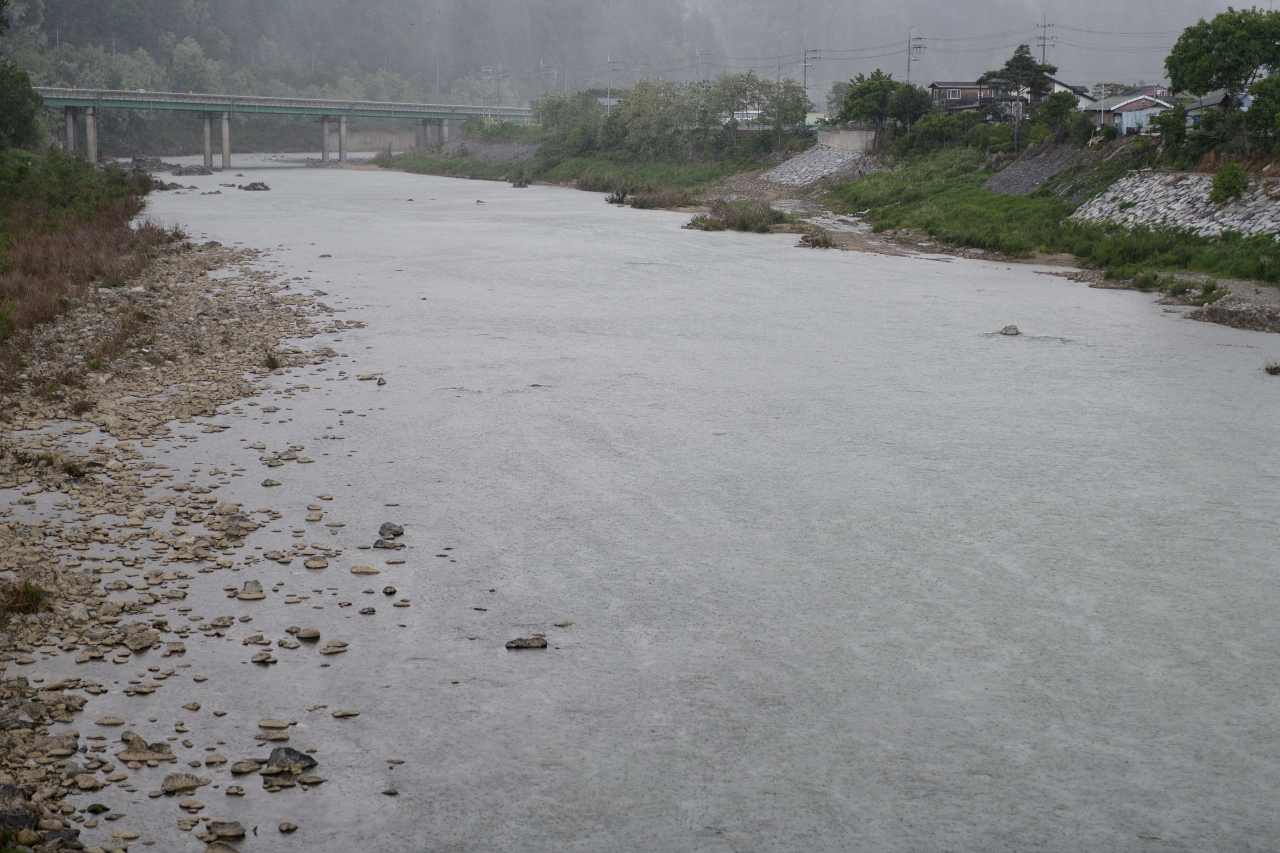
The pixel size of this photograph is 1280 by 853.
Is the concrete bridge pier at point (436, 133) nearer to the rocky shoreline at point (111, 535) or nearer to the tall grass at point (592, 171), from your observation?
the tall grass at point (592, 171)

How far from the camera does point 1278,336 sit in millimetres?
20547

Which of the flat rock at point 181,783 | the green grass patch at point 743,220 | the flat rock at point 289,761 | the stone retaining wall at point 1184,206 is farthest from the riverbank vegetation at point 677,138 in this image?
the flat rock at point 181,783

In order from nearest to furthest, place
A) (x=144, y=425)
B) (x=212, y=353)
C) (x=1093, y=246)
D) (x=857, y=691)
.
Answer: (x=857, y=691)
(x=144, y=425)
(x=212, y=353)
(x=1093, y=246)

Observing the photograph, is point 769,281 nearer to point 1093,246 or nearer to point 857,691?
point 1093,246

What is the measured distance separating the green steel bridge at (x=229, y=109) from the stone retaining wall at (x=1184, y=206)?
71.2m

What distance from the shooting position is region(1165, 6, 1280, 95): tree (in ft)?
111

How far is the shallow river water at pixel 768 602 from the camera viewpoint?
6098mm

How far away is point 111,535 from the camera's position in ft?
30.9

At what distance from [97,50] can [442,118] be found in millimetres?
35637

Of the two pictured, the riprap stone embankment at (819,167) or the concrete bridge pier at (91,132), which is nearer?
the riprap stone embankment at (819,167)

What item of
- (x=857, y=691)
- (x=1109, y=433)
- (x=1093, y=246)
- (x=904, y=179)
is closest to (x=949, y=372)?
(x=1109, y=433)

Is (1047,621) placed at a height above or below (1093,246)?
below

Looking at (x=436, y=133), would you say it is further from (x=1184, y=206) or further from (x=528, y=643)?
(x=528, y=643)

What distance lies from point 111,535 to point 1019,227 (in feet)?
104
